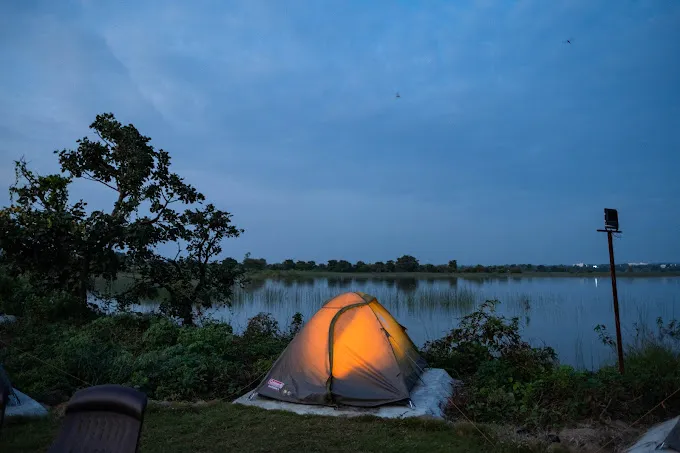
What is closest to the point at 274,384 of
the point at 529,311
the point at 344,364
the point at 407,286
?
the point at 344,364

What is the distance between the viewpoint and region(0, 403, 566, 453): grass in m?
4.41

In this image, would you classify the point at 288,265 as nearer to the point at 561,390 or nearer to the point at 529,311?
the point at 529,311

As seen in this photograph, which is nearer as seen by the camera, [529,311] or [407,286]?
[529,311]

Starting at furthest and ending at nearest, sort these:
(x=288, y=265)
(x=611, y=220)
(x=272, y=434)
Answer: (x=288, y=265) → (x=611, y=220) → (x=272, y=434)

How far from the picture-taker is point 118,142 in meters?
10.3

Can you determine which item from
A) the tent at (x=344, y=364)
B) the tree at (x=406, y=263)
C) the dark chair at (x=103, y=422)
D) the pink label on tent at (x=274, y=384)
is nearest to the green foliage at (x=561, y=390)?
the tent at (x=344, y=364)

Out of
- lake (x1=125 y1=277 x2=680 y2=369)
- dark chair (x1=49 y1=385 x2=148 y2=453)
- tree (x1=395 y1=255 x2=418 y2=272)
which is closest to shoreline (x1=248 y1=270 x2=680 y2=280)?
tree (x1=395 y1=255 x2=418 y2=272)

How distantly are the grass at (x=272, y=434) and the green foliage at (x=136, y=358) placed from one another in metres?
0.94

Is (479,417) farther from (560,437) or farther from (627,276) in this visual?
(627,276)

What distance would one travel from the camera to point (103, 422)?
3.36 metres

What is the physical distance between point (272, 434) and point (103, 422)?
187cm

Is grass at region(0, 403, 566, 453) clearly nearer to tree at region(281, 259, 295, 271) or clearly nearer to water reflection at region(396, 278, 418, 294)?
water reflection at region(396, 278, 418, 294)

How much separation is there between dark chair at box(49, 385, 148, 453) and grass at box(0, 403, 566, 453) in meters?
1.13

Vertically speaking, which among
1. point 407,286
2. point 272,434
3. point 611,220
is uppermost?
point 611,220
